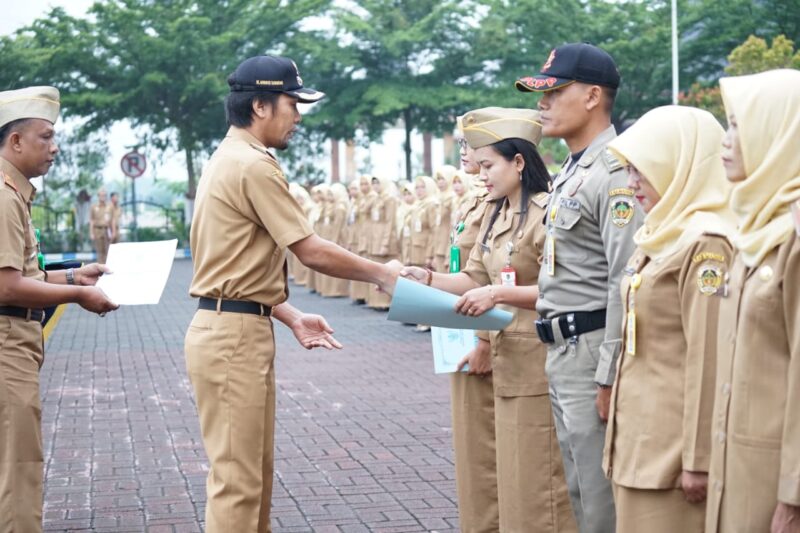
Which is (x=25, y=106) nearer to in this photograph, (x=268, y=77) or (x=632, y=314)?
(x=268, y=77)

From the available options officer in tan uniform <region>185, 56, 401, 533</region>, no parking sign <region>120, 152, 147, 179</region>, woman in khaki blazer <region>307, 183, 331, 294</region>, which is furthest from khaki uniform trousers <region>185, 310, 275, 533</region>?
no parking sign <region>120, 152, 147, 179</region>

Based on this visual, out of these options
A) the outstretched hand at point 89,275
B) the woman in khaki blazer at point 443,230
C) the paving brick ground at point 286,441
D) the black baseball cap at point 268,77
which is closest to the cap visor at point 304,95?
the black baseball cap at point 268,77

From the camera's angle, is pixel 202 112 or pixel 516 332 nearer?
pixel 516 332

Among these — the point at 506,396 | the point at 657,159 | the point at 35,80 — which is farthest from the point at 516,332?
the point at 35,80

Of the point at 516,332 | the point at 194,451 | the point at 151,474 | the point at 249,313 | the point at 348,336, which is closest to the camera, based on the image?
the point at 249,313

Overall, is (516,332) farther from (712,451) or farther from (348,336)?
(348,336)

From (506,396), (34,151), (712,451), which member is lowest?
(506,396)

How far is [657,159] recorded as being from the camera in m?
3.43

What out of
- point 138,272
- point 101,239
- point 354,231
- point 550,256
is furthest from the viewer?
point 101,239

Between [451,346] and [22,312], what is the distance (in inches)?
72.3

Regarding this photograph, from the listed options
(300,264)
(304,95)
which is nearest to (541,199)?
(304,95)

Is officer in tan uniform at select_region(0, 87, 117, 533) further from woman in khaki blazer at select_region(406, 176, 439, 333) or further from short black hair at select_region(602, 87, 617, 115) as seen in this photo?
woman in khaki blazer at select_region(406, 176, 439, 333)

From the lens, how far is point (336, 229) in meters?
22.9

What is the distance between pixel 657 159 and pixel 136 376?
903 centimetres
